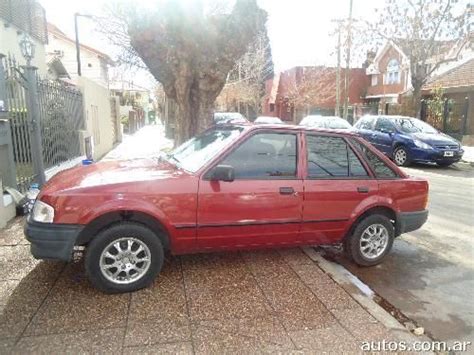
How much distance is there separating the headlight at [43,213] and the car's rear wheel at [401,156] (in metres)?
11.7

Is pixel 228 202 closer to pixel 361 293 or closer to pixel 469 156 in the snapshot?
pixel 361 293

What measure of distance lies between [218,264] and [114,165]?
5.25ft

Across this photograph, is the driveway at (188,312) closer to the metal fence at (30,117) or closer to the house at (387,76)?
the metal fence at (30,117)

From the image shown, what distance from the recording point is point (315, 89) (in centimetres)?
3481

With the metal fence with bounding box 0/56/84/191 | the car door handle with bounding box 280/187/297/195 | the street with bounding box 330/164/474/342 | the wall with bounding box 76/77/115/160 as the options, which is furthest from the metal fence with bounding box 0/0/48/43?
the street with bounding box 330/164/474/342

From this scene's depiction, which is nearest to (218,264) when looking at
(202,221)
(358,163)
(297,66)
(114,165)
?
(202,221)

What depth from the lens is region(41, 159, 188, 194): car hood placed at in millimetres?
3592

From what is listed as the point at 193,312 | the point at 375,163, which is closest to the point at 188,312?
the point at 193,312

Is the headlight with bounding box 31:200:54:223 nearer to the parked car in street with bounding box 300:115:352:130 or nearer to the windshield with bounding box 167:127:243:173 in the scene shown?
the windshield with bounding box 167:127:243:173

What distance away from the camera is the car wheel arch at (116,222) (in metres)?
3.51

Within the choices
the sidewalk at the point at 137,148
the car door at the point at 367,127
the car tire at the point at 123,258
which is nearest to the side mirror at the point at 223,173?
the car tire at the point at 123,258

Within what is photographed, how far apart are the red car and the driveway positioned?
31 centimetres

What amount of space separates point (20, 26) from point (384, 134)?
510 inches

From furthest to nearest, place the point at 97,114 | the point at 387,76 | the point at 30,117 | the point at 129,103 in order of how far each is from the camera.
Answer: the point at 129,103, the point at 387,76, the point at 97,114, the point at 30,117
